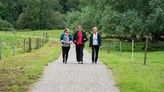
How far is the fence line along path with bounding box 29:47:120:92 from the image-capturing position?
12958 millimetres

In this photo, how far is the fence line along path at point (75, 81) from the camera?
12958 mm

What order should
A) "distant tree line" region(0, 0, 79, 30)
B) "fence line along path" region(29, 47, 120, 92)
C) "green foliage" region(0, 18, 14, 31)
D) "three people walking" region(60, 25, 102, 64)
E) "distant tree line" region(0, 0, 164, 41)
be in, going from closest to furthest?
"fence line along path" region(29, 47, 120, 92) → "three people walking" region(60, 25, 102, 64) → "distant tree line" region(0, 0, 164, 41) → "green foliage" region(0, 18, 14, 31) → "distant tree line" region(0, 0, 79, 30)

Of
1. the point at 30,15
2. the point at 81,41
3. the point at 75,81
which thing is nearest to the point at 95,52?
the point at 81,41

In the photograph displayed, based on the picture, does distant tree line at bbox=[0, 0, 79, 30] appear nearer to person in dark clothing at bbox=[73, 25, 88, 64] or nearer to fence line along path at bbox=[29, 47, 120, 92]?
person in dark clothing at bbox=[73, 25, 88, 64]

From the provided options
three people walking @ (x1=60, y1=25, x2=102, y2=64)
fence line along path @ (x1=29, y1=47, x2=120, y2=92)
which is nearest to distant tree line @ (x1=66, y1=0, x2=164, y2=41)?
three people walking @ (x1=60, y1=25, x2=102, y2=64)

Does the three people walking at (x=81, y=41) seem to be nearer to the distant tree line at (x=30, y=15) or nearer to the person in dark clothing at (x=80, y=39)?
the person in dark clothing at (x=80, y=39)

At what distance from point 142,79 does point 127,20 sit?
26178 mm

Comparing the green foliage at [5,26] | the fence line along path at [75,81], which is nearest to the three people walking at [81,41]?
the fence line along path at [75,81]

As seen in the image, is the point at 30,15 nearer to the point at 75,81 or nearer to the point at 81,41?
the point at 81,41

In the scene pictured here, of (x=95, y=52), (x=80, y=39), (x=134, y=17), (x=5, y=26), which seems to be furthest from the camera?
(x=5, y=26)

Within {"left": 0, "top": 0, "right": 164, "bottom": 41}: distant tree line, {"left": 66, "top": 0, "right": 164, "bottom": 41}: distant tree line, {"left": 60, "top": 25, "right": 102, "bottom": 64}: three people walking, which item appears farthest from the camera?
{"left": 0, "top": 0, "right": 164, "bottom": 41}: distant tree line

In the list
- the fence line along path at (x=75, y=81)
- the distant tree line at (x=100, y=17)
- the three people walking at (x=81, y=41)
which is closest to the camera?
the fence line along path at (x=75, y=81)

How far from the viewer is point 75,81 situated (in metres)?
14.5

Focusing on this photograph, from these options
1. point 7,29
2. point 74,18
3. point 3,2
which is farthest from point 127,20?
point 3,2
